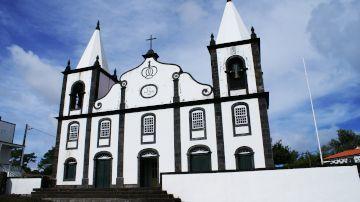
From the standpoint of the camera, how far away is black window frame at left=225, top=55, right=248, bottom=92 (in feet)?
59.5

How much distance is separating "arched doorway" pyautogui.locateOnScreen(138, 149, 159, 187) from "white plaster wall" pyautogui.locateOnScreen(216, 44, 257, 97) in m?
5.50

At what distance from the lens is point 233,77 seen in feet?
60.8

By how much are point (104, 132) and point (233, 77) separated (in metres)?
8.95

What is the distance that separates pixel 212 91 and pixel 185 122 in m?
2.47

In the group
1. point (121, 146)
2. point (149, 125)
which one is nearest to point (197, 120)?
point (149, 125)

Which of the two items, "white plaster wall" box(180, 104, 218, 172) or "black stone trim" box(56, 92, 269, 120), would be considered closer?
"white plaster wall" box(180, 104, 218, 172)

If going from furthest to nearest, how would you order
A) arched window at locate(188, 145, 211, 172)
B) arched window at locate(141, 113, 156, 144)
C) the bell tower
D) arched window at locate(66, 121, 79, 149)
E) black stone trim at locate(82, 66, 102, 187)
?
1. arched window at locate(66, 121, 79, 149)
2. black stone trim at locate(82, 66, 102, 187)
3. arched window at locate(141, 113, 156, 144)
4. the bell tower
5. arched window at locate(188, 145, 211, 172)

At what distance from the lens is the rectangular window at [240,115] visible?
17.0m

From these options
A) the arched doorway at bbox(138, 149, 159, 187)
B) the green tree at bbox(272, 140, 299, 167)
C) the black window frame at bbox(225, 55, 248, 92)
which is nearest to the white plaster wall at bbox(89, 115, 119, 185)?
the arched doorway at bbox(138, 149, 159, 187)

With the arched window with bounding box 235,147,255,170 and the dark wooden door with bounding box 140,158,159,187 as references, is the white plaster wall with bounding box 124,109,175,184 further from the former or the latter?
the arched window with bounding box 235,147,255,170

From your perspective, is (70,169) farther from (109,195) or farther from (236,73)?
(236,73)

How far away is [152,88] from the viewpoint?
19828 millimetres

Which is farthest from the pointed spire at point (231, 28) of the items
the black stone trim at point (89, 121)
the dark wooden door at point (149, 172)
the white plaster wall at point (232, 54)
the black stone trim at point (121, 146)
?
the black stone trim at point (89, 121)

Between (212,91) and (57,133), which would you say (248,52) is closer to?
(212,91)
